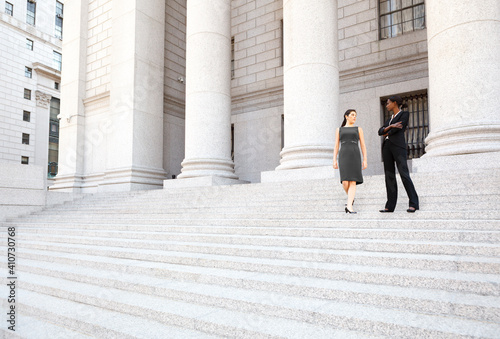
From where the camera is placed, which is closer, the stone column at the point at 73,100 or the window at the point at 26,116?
the stone column at the point at 73,100

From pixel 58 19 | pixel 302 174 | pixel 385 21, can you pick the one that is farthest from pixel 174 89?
pixel 58 19

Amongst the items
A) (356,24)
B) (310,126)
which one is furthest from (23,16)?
(310,126)

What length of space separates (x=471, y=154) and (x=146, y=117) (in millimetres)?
13095

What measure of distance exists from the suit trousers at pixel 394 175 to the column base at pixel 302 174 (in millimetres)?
3739

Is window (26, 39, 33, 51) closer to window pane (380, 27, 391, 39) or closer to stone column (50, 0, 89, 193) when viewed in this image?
stone column (50, 0, 89, 193)

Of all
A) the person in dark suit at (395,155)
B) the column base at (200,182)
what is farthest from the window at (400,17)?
the person in dark suit at (395,155)

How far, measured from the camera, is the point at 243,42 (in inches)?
810

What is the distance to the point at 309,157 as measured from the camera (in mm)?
11125

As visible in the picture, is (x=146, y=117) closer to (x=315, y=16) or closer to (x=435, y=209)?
(x=315, y=16)

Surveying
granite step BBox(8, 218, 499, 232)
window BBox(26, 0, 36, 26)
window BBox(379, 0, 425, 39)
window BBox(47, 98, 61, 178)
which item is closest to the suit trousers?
granite step BBox(8, 218, 499, 232)

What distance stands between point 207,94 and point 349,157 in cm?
821

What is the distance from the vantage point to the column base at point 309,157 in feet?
36.2

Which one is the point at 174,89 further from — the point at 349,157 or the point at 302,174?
the point at 349,157

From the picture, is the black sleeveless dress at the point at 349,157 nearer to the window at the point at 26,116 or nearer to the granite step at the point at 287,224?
the granite step at the point at 287,224
